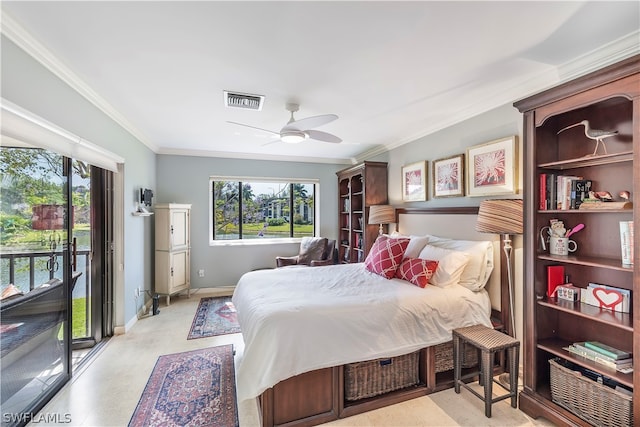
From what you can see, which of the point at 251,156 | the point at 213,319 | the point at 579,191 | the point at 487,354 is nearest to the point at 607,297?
the point at 579,191

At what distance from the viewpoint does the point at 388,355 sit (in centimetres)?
209

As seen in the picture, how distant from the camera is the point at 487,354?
199cm

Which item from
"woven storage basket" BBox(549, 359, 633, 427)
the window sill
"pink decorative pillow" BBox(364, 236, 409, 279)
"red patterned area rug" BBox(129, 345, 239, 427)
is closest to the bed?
"pink decorative pillow" BBox(364, 236, 409, 279)

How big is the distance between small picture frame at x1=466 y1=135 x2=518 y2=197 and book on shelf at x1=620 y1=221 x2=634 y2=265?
92 cm

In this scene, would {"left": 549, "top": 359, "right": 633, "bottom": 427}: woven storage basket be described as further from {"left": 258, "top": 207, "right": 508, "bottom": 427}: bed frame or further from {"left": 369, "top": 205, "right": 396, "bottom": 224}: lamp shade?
{"left": 369, "top": 205, "right": 396, "bottom": 224}: lamp shade

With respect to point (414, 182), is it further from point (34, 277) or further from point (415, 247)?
point (34, 277)

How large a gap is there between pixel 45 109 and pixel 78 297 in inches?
82.9

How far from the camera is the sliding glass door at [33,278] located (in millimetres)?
1827

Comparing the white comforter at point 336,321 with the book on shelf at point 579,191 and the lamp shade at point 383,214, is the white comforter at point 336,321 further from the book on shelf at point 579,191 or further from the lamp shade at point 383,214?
the lamp shade at point 383,214

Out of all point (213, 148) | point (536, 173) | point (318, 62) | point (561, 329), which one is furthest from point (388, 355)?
point (213, 148)

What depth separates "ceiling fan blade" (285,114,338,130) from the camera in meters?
2.37

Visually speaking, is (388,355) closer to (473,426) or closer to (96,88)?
(473,426)

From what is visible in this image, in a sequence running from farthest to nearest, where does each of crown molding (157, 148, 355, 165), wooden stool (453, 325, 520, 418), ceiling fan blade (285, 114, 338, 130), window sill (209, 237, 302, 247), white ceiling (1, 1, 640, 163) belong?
window sill (209, 237, 302, 247) < crown molding (157, 148, 355, 165) < ceiling fan blade (285, 114, 338, 130) < wooden stool (453, 325, 520, 418) < white ceiling (1, 1, 640, 163)

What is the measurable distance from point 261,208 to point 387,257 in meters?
3.18
